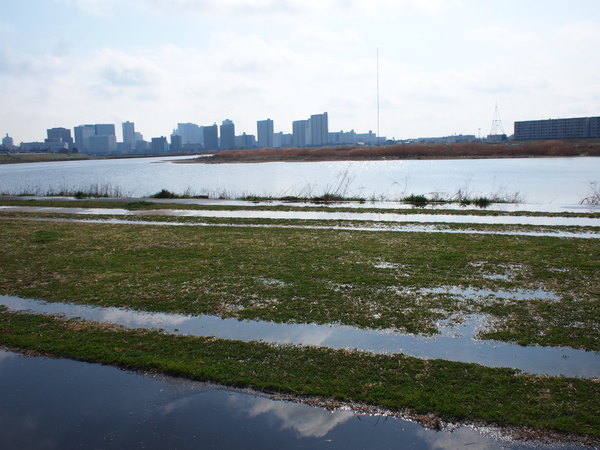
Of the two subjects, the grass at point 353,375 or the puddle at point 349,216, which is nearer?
the grass at point 353,375

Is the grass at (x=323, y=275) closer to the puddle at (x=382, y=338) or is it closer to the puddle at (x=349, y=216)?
the puddle at (x=382, y=338)

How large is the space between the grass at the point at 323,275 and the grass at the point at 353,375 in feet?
4.42

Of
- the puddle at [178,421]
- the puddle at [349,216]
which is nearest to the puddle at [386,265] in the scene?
the puddle at [178,421]

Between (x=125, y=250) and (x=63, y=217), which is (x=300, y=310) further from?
(x=63, y=217)

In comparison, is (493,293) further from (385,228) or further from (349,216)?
(349,216)

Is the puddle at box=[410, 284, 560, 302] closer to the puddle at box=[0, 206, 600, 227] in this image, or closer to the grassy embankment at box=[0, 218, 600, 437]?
the grassy embankment at box=[0, 218, 600, 437]

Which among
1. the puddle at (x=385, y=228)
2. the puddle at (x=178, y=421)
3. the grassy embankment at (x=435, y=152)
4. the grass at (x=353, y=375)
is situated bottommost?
the puddle at (x=178, y=421)

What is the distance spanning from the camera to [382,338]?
7488 millimetres

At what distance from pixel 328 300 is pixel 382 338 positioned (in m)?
1.98

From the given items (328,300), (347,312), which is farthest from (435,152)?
(347,312)

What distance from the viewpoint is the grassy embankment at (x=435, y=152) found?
270ft

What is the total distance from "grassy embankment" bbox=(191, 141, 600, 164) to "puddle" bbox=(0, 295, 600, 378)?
82.1 m

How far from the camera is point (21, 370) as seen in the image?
6.77m

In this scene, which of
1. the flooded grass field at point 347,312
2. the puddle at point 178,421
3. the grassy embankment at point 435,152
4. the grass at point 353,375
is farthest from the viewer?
the grassy embankment at point 435,152
